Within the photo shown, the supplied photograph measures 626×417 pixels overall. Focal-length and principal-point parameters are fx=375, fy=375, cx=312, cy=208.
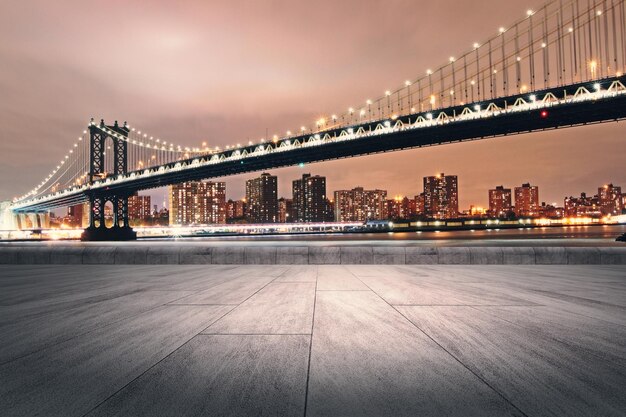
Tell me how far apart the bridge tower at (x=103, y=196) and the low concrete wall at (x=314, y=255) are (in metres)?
65.2

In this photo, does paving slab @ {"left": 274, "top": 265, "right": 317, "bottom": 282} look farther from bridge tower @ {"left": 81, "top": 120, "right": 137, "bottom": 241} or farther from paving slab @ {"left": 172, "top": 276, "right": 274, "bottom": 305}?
bridge tower @ {"left": 81, "top": 120, "right": 137, "bottom": 241}

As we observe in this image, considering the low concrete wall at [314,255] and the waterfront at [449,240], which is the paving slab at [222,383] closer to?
the low concrete wall at [314,255]

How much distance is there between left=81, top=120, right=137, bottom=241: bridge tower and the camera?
73438mm

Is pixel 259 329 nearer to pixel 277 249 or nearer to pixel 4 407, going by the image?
pixel 4 407

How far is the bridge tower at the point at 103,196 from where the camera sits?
7344 cm

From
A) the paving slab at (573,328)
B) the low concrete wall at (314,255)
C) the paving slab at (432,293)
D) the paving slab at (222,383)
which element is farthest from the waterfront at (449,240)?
the paving slab at (222,383)

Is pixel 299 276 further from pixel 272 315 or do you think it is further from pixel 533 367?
pixel 533 367

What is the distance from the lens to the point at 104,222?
7669 centimetres

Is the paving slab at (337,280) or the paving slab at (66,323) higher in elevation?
the paving slab at (66,323)

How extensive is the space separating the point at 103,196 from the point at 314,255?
75209 mm

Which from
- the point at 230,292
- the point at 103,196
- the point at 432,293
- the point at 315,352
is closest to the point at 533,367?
the point at 315,352

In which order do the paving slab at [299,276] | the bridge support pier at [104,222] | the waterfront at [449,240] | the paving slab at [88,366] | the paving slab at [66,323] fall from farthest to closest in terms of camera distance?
the bridge support pier at [104,222], the waterfront at [449,240], the paving slab at [299,276], the paving slab at [66,323], the paving slab at [88,366]

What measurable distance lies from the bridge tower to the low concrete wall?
6523 cm

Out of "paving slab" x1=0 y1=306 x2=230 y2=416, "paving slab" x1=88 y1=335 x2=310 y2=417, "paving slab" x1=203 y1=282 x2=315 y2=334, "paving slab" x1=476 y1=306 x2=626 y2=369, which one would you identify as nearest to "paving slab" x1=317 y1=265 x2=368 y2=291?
"paving slab" x1=203 y1=282 x2=315 y2=334
